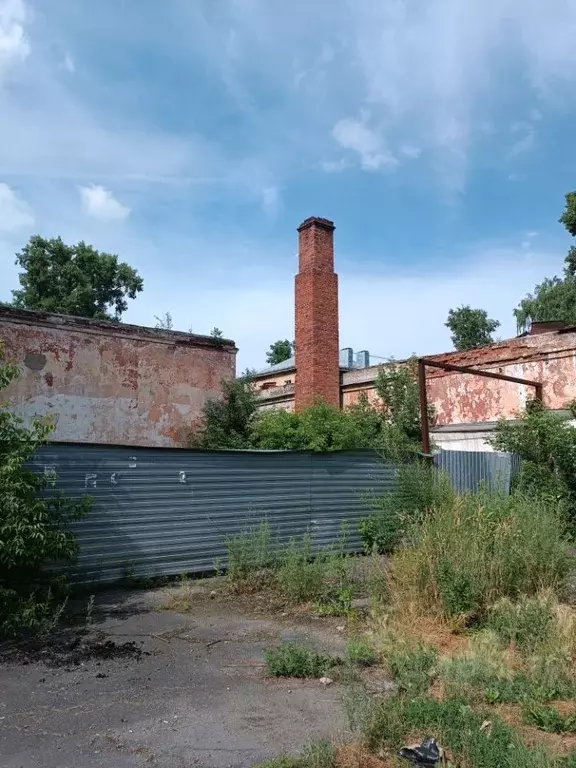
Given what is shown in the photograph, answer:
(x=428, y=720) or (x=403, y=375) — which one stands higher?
(x=403, y=375)

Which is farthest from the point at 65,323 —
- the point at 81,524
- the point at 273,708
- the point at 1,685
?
the point at 273,708

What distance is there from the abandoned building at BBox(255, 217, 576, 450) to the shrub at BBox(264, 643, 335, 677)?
10.7 meters

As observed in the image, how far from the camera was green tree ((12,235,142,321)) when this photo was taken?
112 feet

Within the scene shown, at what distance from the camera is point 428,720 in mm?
3836

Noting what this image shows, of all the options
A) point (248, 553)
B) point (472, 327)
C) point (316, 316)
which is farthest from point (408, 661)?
point (472, 327)

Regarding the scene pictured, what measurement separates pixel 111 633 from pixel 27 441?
82.1 inches

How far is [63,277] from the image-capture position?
1374 inches

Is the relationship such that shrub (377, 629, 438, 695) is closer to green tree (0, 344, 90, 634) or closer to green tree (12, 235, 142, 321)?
green tree (0, 344, 90, 634)

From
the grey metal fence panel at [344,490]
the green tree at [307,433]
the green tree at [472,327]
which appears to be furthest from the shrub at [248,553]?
the green tree at [472,327]

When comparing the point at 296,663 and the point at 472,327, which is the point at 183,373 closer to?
the point at 296,663

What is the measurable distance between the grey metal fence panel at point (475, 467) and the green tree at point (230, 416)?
16.3ft

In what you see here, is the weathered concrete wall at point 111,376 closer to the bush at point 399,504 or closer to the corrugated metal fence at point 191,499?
the corrugated metal fence at point 191,499

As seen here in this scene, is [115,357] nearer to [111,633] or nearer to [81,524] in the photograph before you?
[81,524]

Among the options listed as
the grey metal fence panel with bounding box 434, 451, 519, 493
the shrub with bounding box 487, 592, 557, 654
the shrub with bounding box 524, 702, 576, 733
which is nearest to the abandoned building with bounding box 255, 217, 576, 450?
the grey metal fence panel with bounding box 434, 451, 519, 493
